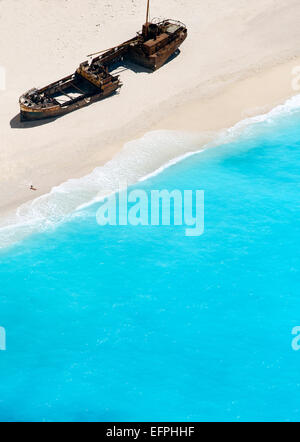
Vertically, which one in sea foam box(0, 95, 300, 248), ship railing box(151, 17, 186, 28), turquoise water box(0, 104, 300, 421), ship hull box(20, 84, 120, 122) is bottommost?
turquoise water box(0, 104, 300, 421)

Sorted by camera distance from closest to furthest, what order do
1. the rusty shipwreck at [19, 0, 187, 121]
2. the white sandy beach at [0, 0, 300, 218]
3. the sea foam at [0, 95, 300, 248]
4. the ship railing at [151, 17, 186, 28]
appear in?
1. the sea foam at [0, 95, 300, 248]
2. the white sandy beach at [0, 0, 300, 218]
3. the rusty shipwreck at [19, 0, 187, 121]
4. the ship railing at [151, 17, 186, 28]

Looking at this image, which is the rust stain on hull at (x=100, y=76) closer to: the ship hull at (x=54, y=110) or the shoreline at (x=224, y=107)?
the ship hull at (x=54, y=110)

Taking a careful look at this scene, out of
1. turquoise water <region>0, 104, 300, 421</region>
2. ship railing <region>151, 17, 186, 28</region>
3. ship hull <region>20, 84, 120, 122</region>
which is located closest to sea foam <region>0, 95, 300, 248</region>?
turquoise water <region>0, 104, 300, 421</region>

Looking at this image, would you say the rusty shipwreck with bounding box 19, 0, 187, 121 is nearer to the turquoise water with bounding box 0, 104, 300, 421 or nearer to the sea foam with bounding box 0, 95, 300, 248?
the sea foam with bounding box 0, 95, 300, 248

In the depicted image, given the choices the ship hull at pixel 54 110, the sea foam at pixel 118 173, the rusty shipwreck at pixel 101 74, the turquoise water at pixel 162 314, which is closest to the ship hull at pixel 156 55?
the rusty shipwreck at pixel 101 74

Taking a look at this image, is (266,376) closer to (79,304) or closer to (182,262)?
(182,262)

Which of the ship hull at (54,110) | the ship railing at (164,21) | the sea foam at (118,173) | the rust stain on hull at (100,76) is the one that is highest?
the ship railing at (164,21)

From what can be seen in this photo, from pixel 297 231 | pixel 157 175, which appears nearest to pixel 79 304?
pixel 157 175
